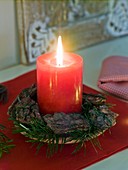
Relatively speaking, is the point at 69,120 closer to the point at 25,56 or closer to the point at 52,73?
the point at 52,73

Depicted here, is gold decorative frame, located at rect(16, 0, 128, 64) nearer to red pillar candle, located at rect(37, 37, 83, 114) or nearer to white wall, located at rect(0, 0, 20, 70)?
white wall, located at rect(0, 0, 20, 70)

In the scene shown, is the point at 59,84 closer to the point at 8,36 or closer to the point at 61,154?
the point at 61,154

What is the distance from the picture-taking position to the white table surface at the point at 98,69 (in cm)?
58

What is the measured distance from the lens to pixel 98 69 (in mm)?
885

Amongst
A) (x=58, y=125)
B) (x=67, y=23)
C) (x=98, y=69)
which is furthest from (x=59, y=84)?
(x=67, y=23)

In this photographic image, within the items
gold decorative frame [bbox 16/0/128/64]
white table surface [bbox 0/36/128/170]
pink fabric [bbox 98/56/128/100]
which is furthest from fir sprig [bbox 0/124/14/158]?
gold decorative frame [bbox 16/0/128/64]

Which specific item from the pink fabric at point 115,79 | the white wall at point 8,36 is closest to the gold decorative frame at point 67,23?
the white wall at point 8,36

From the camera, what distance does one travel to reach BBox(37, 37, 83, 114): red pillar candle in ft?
1.98

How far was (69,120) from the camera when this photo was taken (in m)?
0.58

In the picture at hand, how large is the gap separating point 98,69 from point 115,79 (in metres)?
0.12

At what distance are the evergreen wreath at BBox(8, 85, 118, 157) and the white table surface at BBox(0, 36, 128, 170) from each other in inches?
1.4

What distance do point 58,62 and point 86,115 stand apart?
0.09 metres

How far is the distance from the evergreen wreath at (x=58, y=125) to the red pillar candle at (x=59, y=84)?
18mm

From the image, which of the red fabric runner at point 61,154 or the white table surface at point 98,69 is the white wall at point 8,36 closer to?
the white table surface at point 98,69
